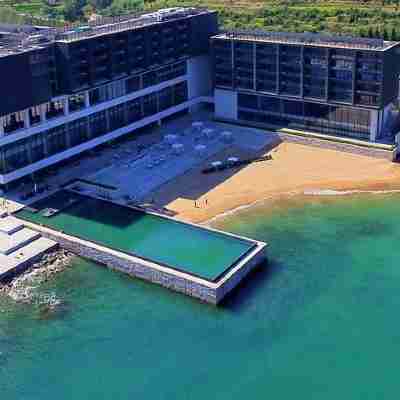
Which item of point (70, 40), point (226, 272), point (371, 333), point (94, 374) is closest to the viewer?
point (94, 374)

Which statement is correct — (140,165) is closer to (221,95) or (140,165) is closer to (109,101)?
(109,101)

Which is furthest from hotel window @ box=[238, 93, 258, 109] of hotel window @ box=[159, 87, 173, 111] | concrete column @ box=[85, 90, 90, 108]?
concrete column @ box=[85, 90, 90, 108]

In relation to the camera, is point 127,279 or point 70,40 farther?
→ point 70,40

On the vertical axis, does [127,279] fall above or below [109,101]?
below

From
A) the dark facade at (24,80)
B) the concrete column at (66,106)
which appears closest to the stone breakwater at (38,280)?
the dark facade at (24,80)

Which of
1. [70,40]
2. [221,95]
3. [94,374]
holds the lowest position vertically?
[94,374]

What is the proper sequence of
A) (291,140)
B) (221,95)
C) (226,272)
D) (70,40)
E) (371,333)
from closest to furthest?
1. (371,333)
2. (226,272)
3. (70,40)
4. (291,140)
5. (221,95)

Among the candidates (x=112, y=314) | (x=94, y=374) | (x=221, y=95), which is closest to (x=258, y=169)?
(x=221, y=95)

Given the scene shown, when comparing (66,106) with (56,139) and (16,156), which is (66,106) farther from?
(16,156)
